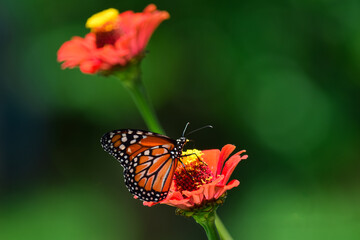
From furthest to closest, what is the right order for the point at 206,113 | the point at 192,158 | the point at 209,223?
the point at 206,113 → the point at 192,158 → the point at 209,223

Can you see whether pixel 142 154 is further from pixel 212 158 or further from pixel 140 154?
pixel 212 158

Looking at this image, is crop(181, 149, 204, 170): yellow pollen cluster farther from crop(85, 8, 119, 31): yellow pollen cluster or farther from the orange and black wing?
crop(85, 8, 119, 31): yellow pollen cluster

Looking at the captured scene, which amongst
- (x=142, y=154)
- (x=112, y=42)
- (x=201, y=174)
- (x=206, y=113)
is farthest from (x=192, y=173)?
(x=206, y=113)

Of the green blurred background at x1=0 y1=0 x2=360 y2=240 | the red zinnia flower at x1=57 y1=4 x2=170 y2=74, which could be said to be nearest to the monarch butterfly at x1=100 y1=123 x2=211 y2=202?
the red zinnia flower at x1=57 y1=4 x2=170 y2=74

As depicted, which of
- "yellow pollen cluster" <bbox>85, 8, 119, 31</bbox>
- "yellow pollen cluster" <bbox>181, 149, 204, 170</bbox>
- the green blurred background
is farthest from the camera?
the green blurred background

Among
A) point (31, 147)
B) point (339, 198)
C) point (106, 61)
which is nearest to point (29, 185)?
point (31, 147)

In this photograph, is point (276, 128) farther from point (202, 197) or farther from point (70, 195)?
point (202, 197)
